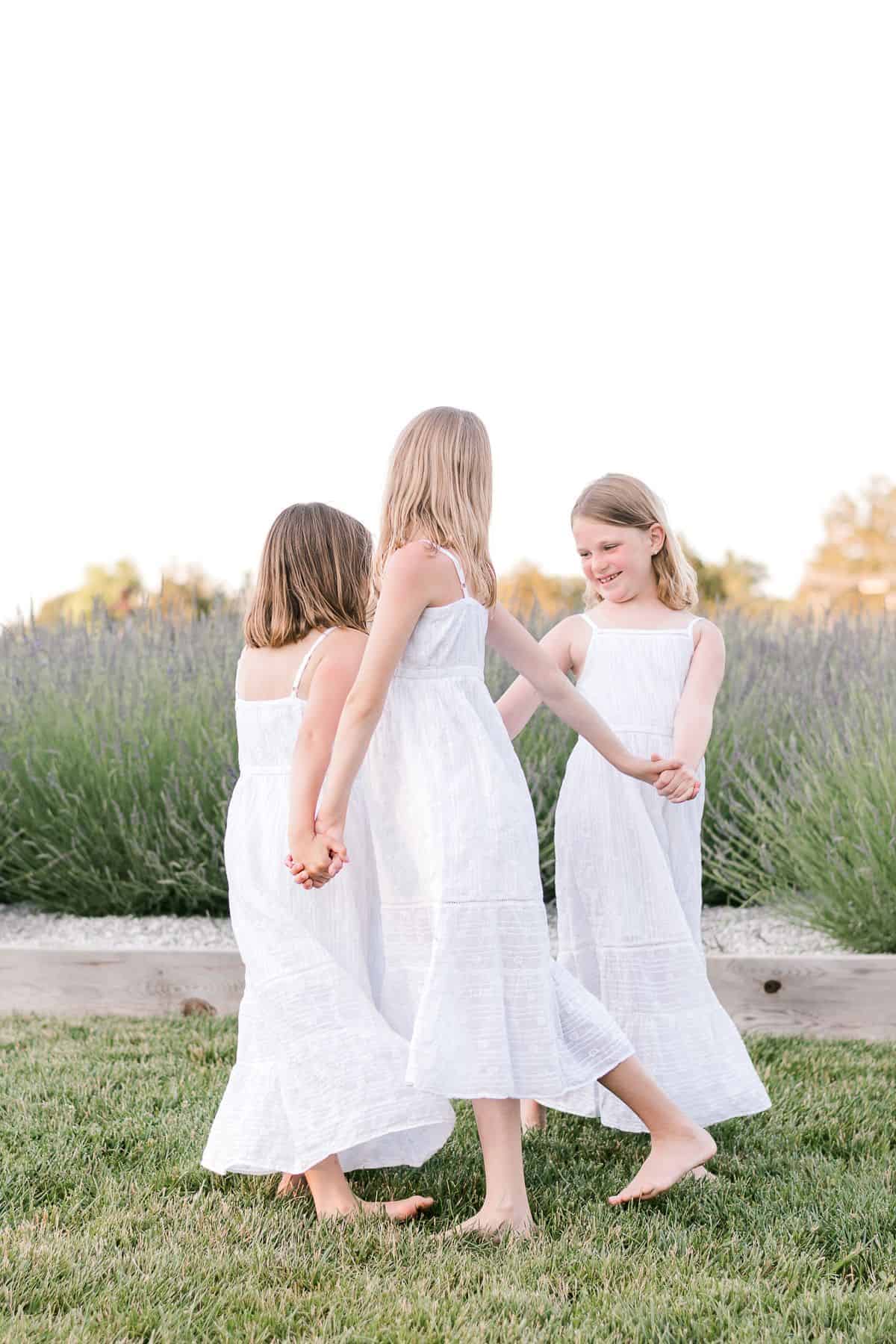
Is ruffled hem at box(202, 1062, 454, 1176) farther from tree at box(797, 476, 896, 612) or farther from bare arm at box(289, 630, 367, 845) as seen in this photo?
tree at box(797, 476, 896, 612)

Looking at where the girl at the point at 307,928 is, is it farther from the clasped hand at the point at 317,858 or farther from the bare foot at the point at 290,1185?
the bare foot at the point at 290,1185

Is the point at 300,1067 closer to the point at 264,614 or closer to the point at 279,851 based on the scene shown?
the point at 279,851

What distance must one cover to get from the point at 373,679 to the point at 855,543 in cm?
4456

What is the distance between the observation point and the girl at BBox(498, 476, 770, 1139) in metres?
2.96

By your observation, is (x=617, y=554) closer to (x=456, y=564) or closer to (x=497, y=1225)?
(x=456, y=564)

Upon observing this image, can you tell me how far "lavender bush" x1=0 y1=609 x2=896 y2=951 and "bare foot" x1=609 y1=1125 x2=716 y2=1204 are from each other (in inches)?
85.7

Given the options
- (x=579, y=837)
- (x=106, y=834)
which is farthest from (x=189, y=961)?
(x=579, y=837)

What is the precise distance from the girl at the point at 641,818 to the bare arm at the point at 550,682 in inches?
6.4

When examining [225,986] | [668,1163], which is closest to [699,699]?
[668,1163]

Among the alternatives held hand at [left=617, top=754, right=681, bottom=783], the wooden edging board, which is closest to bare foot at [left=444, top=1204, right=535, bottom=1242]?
held hand at [left=617, top=754, right=681, bottom=783]

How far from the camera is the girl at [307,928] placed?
99.2 inches

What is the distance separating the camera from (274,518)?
277 cm

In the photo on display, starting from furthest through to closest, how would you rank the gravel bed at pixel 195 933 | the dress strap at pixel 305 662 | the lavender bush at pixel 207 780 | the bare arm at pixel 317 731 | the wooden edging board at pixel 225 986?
the gravel bed at pixel 195 933
the lavender bush at pixel 207 780
the wooden edging board at pixel 225 986
the dress strap at pixel 305 662
the bare arm at pixel 317 731

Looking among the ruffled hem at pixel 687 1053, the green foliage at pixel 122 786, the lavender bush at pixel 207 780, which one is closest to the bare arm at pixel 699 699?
the ruffled hem at pixel 687 1053
